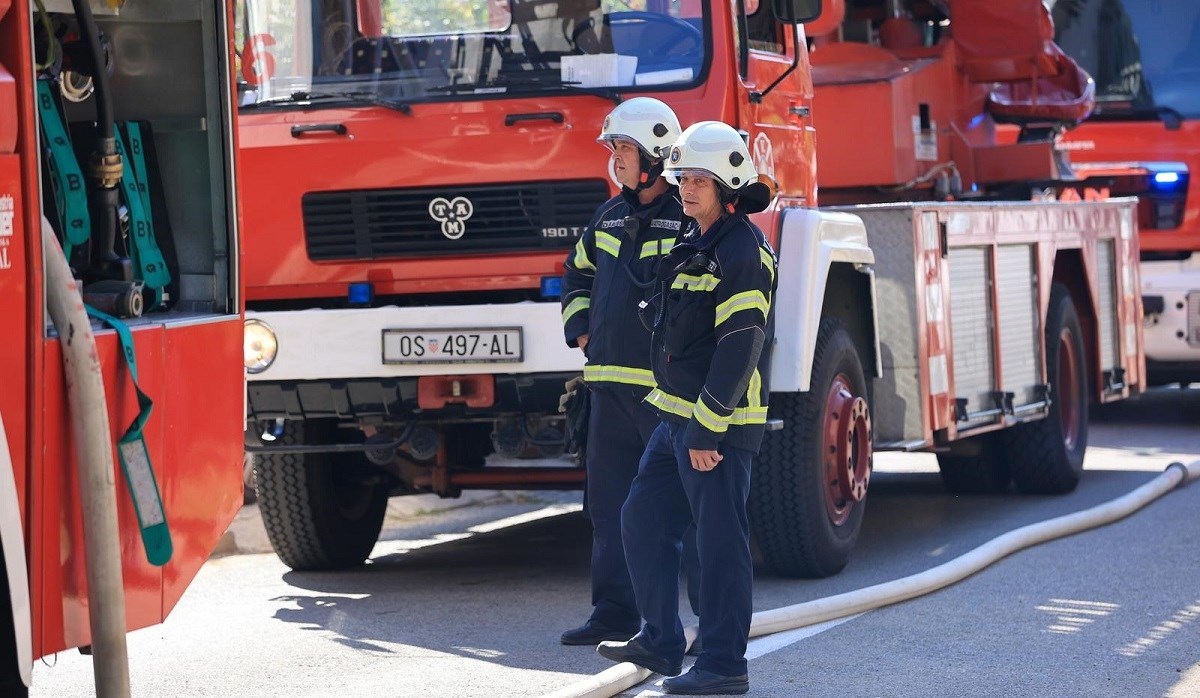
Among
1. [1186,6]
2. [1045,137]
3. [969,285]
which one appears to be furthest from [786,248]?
[1186,6]

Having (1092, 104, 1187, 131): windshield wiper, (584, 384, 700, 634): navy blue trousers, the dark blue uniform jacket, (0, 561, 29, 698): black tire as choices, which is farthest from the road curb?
(1092, 104, 1187, 131): windshield wiper

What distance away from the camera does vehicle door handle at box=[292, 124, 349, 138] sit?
307 inches

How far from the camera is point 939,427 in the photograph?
9.20 m

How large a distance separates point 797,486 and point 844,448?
1.52ft

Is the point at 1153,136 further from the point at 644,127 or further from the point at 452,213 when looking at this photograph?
the point at 644,127

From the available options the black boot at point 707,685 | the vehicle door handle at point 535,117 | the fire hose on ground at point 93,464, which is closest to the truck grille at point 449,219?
the vehicle door handle at point 535,117

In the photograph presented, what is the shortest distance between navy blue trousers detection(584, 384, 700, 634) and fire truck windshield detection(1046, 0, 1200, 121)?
8.70 meters

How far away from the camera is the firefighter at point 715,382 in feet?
19.4

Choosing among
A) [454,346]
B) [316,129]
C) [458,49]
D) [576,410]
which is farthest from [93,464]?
[458,49]

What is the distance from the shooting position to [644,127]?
6793 mm

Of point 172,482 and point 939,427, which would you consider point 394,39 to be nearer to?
point 939,427

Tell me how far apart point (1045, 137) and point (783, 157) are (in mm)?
4232

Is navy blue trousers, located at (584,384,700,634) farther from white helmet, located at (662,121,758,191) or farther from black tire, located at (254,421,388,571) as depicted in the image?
black tire, located at (254,421,388,571)

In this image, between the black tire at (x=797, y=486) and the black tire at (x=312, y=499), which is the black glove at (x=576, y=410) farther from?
the black tire at (x=312, y=499)
